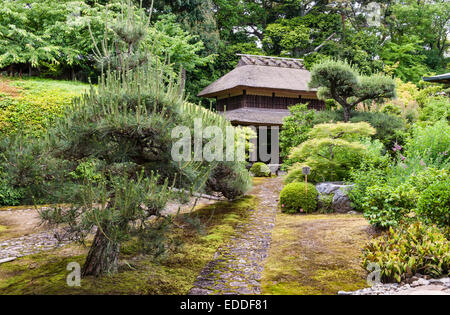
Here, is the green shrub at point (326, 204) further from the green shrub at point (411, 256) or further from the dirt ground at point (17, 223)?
the dirt ground at point (17, 223)

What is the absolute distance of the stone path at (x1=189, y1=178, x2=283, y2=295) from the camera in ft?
14.8

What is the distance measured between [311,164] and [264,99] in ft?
36.0

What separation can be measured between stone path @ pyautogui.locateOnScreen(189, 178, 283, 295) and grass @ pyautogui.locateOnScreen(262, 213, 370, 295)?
0.17 m

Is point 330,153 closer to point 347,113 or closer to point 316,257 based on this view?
point 347,113

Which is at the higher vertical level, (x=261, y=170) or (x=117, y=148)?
(x=117, y=148)

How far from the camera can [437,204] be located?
5.27 meters

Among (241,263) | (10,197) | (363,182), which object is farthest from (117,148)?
(10,197)

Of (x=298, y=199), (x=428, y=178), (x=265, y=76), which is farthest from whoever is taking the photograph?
(x=265, y=76)

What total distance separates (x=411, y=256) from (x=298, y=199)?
468 cm

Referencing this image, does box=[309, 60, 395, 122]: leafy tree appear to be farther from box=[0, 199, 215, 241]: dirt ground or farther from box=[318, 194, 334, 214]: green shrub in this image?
box=[0, 199, 215, 241]: dirt ground

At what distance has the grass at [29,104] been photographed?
10680 mm

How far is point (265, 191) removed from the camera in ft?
40.7

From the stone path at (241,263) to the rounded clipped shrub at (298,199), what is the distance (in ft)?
2.44
